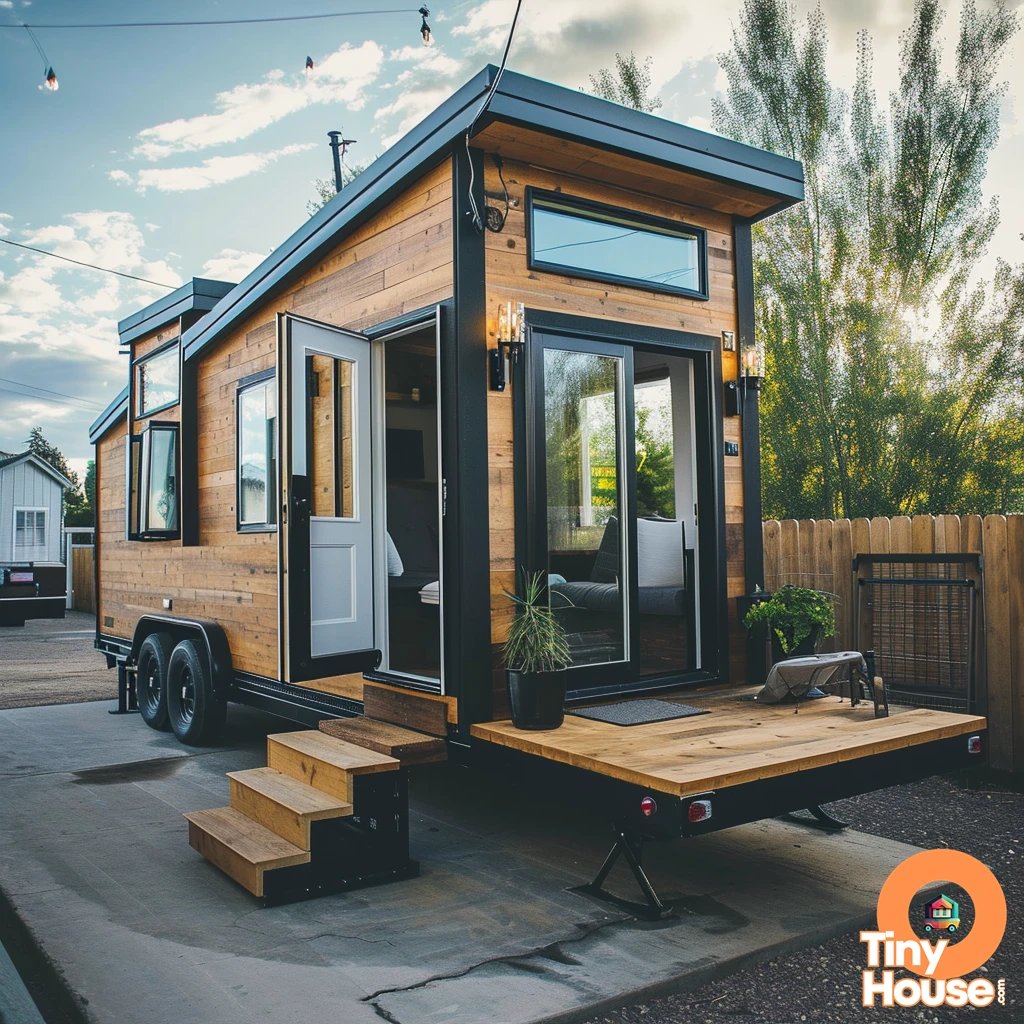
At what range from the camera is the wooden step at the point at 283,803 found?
3648 mm

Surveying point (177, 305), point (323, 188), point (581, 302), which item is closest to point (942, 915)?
point (581, 302)

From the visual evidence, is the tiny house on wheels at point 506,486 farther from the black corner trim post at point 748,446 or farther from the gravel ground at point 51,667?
the gravel ground at point 51,667

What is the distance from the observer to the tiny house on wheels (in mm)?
3736

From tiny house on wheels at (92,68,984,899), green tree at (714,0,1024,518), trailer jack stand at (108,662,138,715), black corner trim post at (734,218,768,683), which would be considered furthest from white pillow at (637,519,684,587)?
green tree at (714,0,1024,518)

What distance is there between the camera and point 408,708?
4.40 m

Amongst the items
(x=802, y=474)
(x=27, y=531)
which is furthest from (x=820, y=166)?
(x=27, y=531)

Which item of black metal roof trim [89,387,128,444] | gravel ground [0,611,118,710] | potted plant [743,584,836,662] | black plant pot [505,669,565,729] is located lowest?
gravel ground [0,611,118,710]

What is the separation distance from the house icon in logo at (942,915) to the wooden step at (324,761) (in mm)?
2049

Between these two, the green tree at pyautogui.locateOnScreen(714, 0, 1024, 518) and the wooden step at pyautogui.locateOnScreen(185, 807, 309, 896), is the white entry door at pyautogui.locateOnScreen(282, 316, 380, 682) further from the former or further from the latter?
the green tree at pyautogui.locateOnScreen(714, 0, 1024, 518)

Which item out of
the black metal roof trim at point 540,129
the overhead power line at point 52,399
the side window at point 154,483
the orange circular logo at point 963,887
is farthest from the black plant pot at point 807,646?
the overhead power line at point 52,399

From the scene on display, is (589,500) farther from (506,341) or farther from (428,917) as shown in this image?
(428,917)

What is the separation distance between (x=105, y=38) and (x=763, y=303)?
7.55 meters

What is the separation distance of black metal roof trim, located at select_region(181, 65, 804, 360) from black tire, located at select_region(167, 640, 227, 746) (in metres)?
2.59

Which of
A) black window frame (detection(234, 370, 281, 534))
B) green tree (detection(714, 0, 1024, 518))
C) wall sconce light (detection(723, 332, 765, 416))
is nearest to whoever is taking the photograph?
wall sconce light (detection(723, 332, 765, 416))
